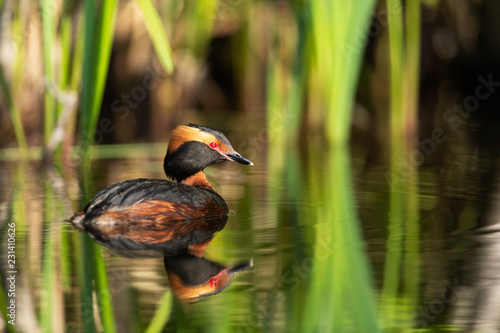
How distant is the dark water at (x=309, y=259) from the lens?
11.8 ft

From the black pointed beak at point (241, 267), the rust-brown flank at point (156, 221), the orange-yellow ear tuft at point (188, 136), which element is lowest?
the black pointed beak at point (241, 267)

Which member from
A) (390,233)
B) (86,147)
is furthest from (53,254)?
(86,147)

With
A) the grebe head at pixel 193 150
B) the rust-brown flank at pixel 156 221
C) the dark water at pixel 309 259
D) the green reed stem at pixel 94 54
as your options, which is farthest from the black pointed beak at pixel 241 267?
the green reed stem at pixel 94 54

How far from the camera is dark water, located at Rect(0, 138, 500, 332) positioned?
3.59m

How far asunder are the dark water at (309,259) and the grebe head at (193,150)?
362 millimetres

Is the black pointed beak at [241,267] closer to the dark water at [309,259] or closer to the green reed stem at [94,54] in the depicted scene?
the dark water at [309,259]

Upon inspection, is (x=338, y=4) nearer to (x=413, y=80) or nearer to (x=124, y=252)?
(x=413, y=80)

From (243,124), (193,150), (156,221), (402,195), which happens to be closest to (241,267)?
(156,221)

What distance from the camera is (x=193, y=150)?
632 centimetres

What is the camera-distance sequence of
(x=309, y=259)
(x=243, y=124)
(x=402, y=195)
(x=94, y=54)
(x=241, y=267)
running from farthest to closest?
(x=243, y=124) < (x=402, y=195) < (x=94, y=54) < (x=309, y=259) < (x=241, y=267)

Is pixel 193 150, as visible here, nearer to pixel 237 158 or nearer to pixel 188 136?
pixel 188 136

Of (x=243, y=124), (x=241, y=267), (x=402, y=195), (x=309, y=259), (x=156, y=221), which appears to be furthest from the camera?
(x=243, y=124)

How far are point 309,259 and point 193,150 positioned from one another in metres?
1.95

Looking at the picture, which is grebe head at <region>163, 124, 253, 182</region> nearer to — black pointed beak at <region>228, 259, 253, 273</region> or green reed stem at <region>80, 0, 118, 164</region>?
green reed stem at <region>80, 0, 118, 164</region>
